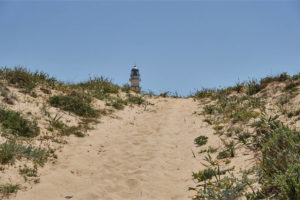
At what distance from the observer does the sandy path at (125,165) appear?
5.61 metres

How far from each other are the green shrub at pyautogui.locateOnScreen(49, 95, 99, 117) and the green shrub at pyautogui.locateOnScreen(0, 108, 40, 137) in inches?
105

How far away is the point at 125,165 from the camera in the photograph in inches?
282

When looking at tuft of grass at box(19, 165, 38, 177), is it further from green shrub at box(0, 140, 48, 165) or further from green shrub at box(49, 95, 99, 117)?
green shrub at box(49, 95, 99, 117)

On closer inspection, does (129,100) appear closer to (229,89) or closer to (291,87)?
(229,89)

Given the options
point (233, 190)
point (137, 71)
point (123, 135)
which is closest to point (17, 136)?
point (123, 135)

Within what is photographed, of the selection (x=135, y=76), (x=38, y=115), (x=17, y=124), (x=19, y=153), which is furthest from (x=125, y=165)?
(x=135, y=76)

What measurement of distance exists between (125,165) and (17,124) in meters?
3.95

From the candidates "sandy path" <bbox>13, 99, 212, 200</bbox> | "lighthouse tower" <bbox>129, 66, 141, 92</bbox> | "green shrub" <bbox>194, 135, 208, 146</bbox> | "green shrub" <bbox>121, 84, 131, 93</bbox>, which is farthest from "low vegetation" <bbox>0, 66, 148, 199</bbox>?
"lighthouse tower" <bbox>129, 66, 141, 92</bbox>

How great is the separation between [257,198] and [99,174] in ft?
12.5

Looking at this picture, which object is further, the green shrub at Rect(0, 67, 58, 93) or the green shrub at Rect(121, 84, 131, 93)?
the green shrub at Rect(121, 84, 131, 93)

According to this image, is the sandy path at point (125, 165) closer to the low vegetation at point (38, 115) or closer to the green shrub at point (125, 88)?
the low vegetation at point (38, 115)

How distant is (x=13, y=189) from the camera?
5348mm

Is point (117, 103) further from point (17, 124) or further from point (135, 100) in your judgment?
point (17, 124)

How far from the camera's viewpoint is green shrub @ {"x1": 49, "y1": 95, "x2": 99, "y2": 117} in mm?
11688
